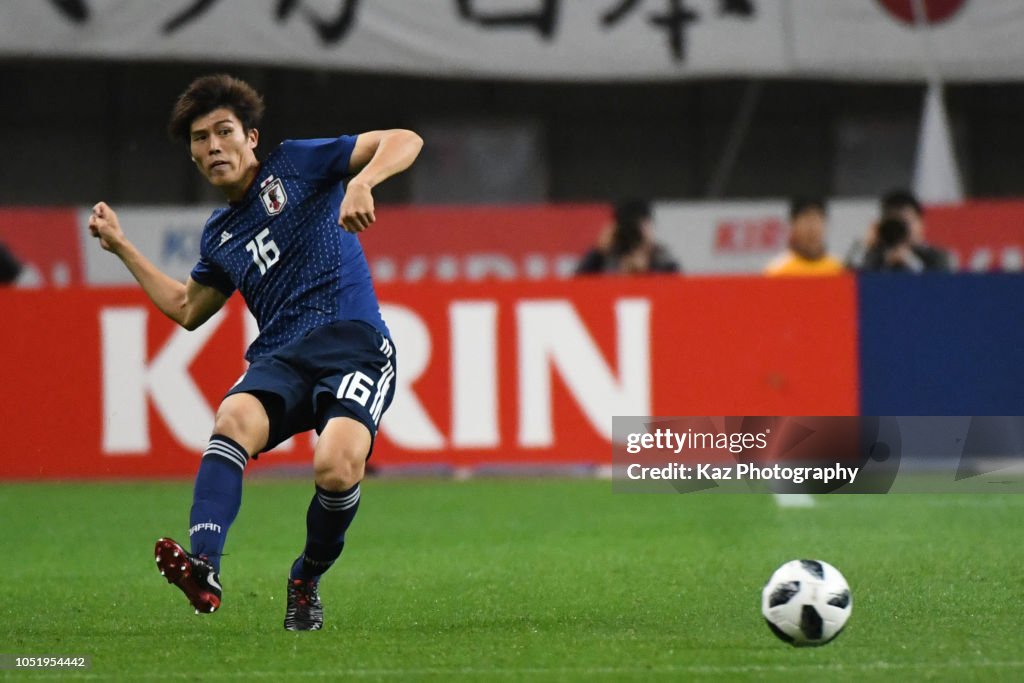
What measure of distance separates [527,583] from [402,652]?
5.84ft

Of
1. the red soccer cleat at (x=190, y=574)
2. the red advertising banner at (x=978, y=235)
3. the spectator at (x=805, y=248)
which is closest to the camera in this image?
the red soccer cleat at (x=190, y=574)

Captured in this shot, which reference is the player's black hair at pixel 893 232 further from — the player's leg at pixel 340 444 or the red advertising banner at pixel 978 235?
the player's leg at pixel 340 444

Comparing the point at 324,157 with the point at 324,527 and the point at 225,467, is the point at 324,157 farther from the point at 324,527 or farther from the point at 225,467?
the point at 324,527

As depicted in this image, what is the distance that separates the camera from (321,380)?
5.73m

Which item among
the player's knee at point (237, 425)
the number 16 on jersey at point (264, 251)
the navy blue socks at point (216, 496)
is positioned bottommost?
the navy blue socks at point (216, 496)

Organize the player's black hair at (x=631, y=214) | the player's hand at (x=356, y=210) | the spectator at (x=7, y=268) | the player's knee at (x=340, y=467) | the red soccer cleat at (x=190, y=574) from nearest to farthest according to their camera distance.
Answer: the red soccer cleat at (x=190, y=574), the player's hand at (x=356, y=210), the player's knee at (x=340, y=467), the player's black hair at (x=631, y=214), the spectator at (x=7, y=268)

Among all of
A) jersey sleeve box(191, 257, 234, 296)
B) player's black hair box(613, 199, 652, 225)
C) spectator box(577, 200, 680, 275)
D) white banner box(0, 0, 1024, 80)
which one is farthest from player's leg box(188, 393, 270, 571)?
white banner box(0, 0, 1024, 80)

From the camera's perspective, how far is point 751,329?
1167cm

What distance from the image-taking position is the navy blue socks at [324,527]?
18.8 feet

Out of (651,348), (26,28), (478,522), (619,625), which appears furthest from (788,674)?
(26,28)

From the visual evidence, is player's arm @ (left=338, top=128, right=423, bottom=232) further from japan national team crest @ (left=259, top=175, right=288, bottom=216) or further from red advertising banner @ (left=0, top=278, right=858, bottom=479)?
red advertising banner @ (left=0, top=278, right=858, bottom=479)

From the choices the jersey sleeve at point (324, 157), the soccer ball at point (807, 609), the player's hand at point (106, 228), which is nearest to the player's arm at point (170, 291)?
the player's hand at point (106, 228)

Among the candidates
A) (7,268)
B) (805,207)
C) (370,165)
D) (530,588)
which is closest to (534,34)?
(805,207)

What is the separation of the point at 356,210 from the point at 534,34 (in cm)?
1004
